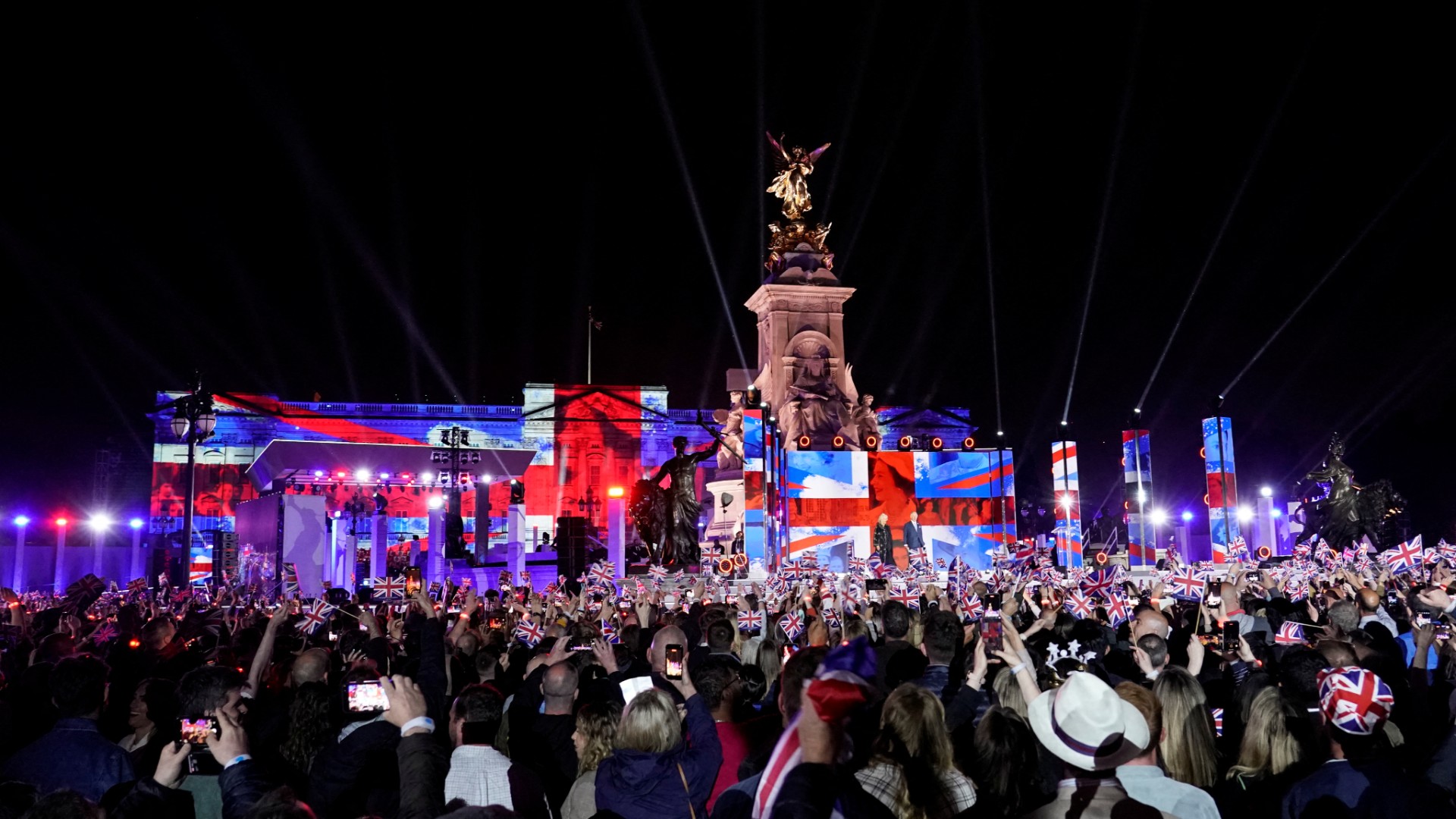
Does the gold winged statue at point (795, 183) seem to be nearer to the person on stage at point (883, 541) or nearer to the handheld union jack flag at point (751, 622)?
the person on stage at point (883, 541)

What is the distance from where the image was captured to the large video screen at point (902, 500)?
127 ft

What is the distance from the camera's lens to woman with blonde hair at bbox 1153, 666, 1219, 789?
5.52 metres

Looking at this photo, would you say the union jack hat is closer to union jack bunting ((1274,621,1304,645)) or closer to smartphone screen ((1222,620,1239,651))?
smartphone screen ((1222,620,1239,651))

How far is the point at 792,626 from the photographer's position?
12.3 metres

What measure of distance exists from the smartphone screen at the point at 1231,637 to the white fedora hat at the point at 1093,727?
16.0ft

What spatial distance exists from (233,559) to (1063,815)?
27011 mm

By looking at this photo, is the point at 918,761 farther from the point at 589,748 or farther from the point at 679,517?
the point at 679,517

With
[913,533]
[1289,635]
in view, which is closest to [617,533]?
[913,533]

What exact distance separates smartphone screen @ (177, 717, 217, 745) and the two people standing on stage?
1266 inches

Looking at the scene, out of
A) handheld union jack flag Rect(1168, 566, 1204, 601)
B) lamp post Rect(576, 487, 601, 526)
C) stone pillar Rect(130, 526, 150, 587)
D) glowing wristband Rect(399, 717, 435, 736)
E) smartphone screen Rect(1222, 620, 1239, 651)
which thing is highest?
lamp post Rect(576, 487, 601, 526)

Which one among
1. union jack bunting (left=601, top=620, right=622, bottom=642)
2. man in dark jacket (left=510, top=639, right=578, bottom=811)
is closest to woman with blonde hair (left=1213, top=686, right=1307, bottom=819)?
man in dark jacket (left=510, top=639, right=578, bottom=811)

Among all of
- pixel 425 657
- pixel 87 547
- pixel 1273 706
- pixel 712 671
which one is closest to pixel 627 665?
pixel 425 657

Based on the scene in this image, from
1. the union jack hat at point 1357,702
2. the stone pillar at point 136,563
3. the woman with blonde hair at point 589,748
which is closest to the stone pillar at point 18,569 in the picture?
the stone pillar at point 136,563

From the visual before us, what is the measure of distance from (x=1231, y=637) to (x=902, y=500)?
31.7 metres
